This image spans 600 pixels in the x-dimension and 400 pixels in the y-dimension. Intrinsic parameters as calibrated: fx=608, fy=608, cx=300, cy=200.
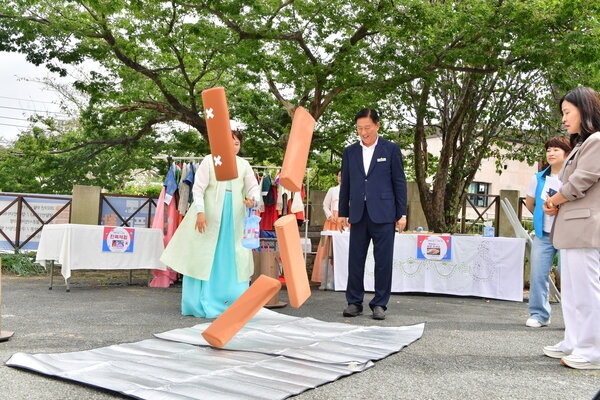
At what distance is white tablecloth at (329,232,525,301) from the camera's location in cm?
790

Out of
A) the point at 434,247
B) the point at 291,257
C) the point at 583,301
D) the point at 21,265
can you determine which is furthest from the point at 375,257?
the point at 21,265

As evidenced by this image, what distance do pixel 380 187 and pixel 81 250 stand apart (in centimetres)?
394

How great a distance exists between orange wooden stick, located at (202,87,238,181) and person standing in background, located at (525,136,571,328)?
9.76ft

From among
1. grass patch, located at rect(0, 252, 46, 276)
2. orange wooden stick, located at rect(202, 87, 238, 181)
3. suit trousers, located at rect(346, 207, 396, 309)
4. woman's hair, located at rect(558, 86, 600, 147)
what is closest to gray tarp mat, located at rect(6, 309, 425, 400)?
suit trousers, located at rect(346, 207, 396, 309)

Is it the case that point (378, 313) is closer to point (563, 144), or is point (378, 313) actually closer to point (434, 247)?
point (563, 144)

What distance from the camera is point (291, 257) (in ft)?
12.2

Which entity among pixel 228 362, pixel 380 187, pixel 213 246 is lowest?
pixel 228 362

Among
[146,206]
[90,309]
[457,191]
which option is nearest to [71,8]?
[146,206]

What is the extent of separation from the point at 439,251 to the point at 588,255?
450cm

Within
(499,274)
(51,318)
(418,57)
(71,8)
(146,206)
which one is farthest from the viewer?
(146,206)

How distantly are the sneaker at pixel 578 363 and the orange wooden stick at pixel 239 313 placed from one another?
70.8 inches

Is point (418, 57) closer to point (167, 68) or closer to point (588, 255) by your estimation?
point (167, 68)

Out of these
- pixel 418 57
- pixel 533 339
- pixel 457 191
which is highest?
pixel 418 57

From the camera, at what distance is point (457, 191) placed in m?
12.5
